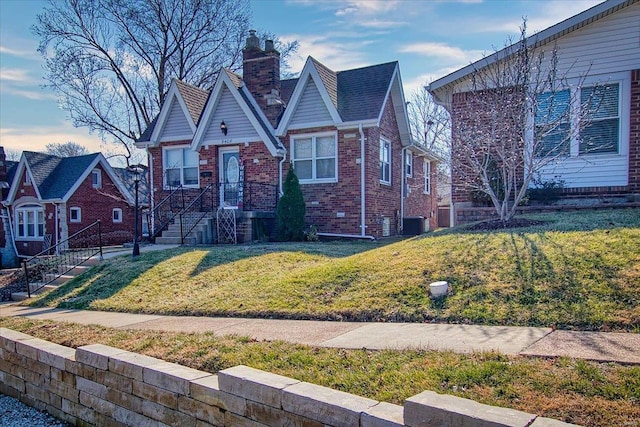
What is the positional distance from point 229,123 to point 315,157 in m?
3.34

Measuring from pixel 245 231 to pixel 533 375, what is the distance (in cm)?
1175

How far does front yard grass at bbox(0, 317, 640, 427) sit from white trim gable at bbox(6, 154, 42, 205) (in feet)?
82.2

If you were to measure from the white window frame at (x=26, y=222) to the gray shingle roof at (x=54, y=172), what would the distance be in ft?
4.44

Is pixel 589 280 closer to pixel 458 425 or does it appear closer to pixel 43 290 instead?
pixel 458 425

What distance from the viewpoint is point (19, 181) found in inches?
1051

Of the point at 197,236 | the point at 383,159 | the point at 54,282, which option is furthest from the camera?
the point at 383,159

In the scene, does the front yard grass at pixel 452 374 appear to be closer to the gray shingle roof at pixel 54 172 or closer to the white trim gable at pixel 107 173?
the white trim gable at pixel 107 173

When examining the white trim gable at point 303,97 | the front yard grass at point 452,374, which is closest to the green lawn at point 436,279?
the front yard grass at point 452,374

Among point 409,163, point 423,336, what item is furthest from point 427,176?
point 423,336

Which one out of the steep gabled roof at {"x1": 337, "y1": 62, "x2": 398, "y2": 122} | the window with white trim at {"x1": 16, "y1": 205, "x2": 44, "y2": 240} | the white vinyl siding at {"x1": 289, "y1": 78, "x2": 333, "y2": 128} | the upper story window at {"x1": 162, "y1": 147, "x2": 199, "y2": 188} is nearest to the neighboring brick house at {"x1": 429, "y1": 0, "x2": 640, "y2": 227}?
the steep gabled roof at {"x1": 337, "y1": 62, "x2": 398, "y2": 122}

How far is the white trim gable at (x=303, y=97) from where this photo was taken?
1441 cm

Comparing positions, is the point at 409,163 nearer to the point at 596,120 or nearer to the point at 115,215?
the point at 596,120

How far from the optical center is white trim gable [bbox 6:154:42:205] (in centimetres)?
2554

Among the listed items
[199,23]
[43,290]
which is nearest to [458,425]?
[43,290]
